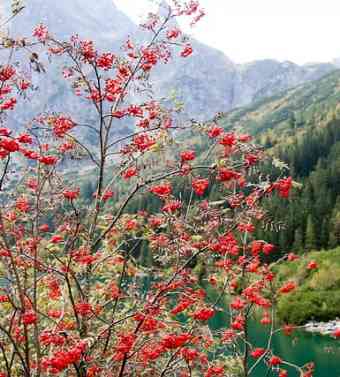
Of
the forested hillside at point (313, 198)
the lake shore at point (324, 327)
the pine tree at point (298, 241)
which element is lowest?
the lake shore at point (324, 327)

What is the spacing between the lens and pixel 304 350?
37.8 metres

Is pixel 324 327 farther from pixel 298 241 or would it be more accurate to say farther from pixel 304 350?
pixel 298 241

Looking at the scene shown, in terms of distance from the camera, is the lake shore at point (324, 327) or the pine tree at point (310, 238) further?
the pine tree at point (310, 238)

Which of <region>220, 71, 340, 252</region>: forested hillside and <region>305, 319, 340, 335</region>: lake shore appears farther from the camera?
<region>220, 71, 340, 252</region>: forested hillside

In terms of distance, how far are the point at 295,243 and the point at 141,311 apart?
3044 inches

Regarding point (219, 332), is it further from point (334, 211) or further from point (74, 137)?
point (334, 211)

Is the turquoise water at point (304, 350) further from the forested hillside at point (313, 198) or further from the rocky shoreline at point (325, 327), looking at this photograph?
the forested hillside at point (313, 198)

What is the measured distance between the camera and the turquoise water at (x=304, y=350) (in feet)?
104

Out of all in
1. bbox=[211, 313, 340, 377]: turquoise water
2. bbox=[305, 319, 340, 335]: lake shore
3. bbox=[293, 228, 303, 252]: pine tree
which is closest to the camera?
bbox=[211, 313, 340, 377]: turquoise water

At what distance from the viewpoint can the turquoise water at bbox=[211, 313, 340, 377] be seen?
31784mm

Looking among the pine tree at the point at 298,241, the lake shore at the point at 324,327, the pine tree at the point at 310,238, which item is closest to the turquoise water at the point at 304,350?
the lake shore at the point at 324,327

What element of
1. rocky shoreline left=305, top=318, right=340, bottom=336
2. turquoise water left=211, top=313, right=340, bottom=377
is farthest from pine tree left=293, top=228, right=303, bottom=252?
turquoise water left=211, top=313, right=340, bottom=377

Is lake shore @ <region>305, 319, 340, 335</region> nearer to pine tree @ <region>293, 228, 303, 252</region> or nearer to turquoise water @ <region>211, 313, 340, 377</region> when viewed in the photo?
turquoise water @ <region>211, 313, 340, 377</region>

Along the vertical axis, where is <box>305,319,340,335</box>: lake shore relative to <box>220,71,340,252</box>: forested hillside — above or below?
below
